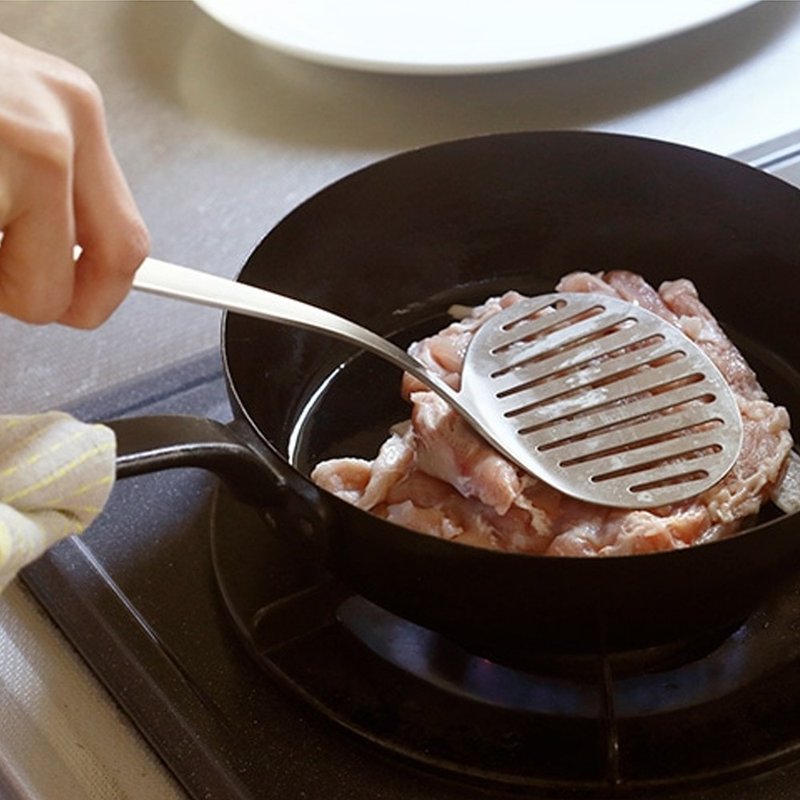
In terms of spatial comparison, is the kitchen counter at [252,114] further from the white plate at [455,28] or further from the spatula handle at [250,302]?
the spatula handle at [250,302]

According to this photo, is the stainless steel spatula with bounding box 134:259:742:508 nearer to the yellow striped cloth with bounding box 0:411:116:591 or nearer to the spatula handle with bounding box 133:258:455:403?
the spatula handle with bounding box 133:258:455:403

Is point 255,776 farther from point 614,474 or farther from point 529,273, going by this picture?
point 529,273

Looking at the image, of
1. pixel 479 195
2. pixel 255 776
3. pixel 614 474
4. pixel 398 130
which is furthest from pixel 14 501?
pixel 398 130

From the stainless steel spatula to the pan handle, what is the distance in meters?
0.08

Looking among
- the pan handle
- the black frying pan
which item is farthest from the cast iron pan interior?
the pan handle

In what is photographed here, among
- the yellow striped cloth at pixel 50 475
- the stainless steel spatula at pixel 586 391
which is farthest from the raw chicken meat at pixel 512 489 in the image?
the yellow striped cloth at pixel 50 475

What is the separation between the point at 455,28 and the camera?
1194mm

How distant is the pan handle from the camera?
64 cm

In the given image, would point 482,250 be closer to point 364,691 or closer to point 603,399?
point 603,399

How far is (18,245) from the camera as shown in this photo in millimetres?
578

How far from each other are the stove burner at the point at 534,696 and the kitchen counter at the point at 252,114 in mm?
285

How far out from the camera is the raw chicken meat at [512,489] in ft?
2.45

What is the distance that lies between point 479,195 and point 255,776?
0.50 metres

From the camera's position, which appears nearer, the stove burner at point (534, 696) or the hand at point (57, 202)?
the hand at point (57, 202)
